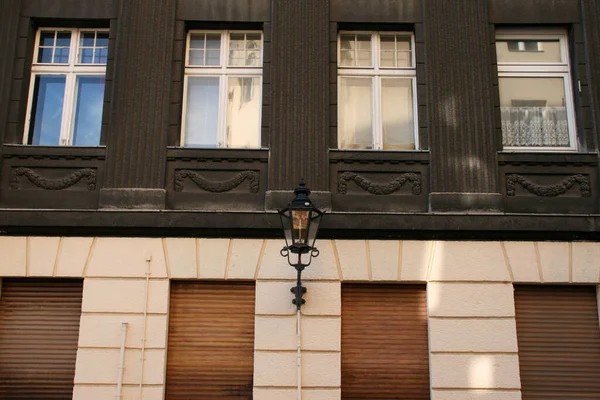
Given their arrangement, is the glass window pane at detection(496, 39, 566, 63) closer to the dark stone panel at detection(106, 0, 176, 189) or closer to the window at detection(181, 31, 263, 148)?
the window at detection(181, 31, 263, 148)

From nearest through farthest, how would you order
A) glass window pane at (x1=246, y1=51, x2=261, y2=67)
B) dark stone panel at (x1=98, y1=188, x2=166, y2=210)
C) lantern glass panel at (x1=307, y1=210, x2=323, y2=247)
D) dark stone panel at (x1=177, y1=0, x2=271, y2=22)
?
lantern glass panel at (x1=307, y1=210, x2=323, y2=247) → dark stone panel at (x1=98, y1=188, x2=166, y2=210) → dark stone panel at (x1=177, y1=0, x2=271, y2=22) → glass window pane at (x1=246, y1=51, x2=261, y2=67)

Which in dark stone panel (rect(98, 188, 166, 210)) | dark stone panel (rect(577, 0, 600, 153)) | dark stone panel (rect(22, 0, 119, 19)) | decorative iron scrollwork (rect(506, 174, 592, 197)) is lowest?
dark stone panel (rect(98, 188, 166, 210))

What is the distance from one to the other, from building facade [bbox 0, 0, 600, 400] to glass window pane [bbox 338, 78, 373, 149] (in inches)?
1.3

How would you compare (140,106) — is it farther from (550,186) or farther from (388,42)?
(550,186)

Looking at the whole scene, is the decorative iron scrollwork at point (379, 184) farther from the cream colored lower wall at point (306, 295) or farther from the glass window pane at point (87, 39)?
the glass window pane at point (87, 39)

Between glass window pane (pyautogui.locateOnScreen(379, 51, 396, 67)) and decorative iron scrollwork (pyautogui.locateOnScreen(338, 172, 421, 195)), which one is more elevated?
glass window pane (pyautogui.locateOnScreen(379, 51, 396, 67))

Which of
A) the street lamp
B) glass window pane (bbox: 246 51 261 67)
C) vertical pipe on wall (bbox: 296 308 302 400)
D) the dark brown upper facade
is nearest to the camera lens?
the street lamp

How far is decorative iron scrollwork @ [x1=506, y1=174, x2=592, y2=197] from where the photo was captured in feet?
28.3

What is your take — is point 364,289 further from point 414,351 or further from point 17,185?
point 17,185

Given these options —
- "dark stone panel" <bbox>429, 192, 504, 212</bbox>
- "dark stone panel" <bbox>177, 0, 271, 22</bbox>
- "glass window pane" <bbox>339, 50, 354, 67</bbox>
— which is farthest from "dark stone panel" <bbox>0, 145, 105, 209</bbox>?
"dark stone panel" <bbox>429, 192, 504, 212</bbox>

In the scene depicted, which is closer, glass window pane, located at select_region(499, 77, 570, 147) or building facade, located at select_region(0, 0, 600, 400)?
building facade, located at select_region(0, 0, 600, 400)

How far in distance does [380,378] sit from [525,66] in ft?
16.6

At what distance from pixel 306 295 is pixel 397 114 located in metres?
3.08

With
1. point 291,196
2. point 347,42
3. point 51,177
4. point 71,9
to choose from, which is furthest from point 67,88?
point 347,42
